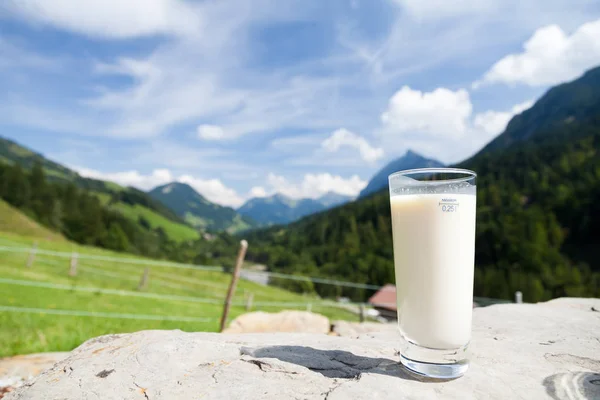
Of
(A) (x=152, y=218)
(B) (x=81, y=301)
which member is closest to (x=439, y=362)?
(B) (x=81, y=301)

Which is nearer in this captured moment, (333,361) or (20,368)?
(333,361)

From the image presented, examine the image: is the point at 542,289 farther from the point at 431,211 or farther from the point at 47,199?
the point at 47,199

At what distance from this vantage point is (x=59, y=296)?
1406 cm

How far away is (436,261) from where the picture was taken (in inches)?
64.0

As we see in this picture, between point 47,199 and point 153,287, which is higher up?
point 47,199

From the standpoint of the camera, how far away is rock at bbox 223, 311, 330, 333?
7.23 metres

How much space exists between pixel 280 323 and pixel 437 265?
6.53 meters

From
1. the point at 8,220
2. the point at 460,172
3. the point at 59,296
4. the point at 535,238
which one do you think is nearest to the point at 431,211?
the point at 460,172

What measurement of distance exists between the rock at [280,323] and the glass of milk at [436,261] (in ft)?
19.0

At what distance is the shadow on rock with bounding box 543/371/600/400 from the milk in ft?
1.03

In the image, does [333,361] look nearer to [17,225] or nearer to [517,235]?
[17,225]

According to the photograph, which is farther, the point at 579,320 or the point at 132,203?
the point at 132,203

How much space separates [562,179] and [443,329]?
131m

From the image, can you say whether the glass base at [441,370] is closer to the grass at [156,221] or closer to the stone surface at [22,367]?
the stone surface at [22,367]
